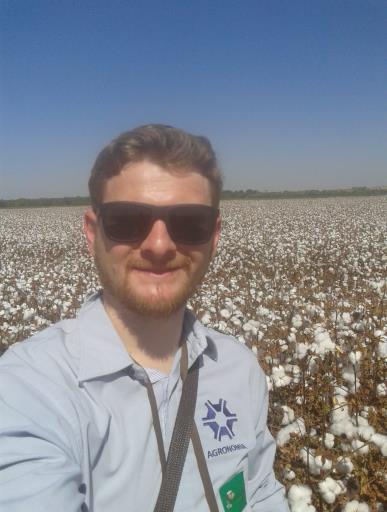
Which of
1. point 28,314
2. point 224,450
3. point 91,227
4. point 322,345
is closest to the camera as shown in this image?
point 224,450

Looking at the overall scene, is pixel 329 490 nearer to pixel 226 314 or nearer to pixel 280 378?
pixel 280 378

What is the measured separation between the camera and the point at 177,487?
6.21 feet

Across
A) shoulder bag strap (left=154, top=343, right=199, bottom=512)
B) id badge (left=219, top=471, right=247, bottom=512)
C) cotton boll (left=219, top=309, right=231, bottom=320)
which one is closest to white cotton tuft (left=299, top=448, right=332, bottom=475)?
id badge (left=219, top=471, right=247, bottom=512)

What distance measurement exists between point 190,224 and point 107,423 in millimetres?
1036

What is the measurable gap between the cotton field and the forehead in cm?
186

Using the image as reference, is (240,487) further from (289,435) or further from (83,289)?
(83,289)

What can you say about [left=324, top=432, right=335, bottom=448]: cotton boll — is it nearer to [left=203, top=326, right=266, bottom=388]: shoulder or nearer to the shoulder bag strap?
[left=203, top=326, right=266, bottom=388]: shoulder

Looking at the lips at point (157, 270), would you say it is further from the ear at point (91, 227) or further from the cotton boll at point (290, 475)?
the cotton boll at point (290, 475)

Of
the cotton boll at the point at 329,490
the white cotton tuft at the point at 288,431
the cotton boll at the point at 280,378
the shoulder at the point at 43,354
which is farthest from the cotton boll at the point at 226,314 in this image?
the shoulder at the point at 43,354

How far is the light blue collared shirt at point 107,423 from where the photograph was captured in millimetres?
1520

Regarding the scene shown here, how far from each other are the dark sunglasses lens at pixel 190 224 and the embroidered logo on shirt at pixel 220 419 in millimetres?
837

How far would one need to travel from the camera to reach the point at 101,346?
2.04 meters

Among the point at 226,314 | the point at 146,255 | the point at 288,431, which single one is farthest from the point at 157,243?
the point at 226,314

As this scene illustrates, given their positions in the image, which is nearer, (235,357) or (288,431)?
(235,357)
